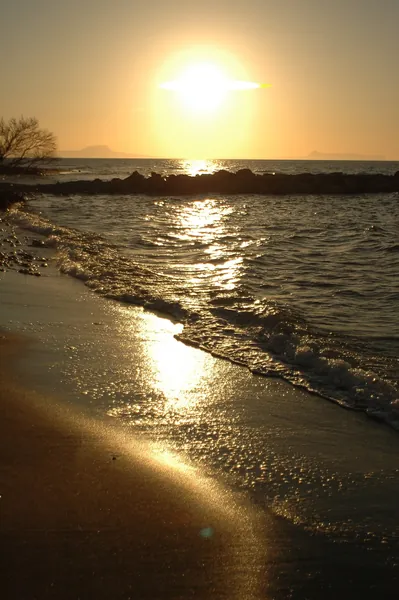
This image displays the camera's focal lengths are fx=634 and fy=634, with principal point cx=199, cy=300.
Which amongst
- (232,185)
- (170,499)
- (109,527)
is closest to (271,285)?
(170,499)

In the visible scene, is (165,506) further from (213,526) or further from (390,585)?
(390,585)

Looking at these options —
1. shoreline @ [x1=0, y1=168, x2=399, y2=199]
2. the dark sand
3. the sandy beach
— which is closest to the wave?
the sandy beach

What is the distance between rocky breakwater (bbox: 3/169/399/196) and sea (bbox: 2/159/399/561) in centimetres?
2505

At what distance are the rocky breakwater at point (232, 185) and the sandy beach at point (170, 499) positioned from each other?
143 ft

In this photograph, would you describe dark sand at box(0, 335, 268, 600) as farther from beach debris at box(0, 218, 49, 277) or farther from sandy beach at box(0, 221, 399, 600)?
beach debris at box(0, 218, 49, 277)

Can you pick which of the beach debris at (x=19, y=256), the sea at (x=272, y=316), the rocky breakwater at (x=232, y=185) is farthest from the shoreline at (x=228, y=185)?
the beach debris at (x=19, y=256)

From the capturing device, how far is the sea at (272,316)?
4473 mm

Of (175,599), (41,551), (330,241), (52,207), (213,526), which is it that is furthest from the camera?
(52,207)

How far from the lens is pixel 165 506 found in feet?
13.0

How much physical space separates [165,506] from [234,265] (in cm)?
1136

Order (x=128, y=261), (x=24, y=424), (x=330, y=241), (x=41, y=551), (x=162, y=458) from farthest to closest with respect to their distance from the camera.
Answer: (x=330, y=241)
(x=128, y=261)
(x=24, y=424)
(x=162, y=458)
(x=41, y=551)

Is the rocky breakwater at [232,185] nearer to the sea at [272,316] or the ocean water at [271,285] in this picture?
the ocean water at [271,285]

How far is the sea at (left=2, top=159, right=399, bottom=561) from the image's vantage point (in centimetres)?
447

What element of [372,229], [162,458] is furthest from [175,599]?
[372,229]
